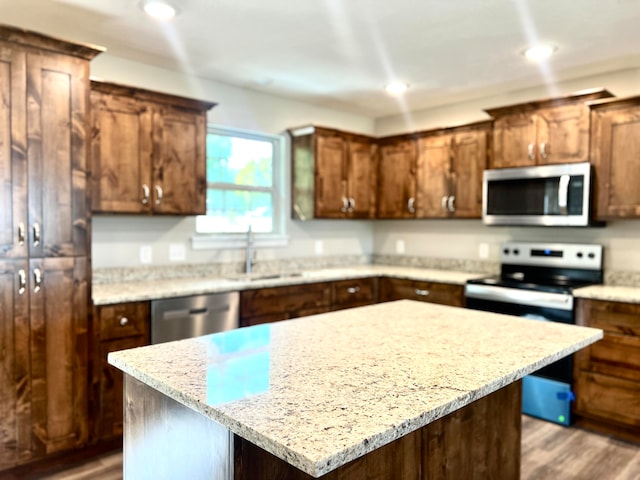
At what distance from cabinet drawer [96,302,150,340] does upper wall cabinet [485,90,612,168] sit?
109 inches

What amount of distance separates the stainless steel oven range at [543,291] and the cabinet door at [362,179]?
4.16 ft

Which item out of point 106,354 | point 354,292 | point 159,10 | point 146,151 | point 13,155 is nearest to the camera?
point 13,155

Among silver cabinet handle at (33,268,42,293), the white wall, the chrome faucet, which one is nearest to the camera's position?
silver cabinet handle at (33,268,42,293)

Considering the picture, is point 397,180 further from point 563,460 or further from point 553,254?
point 563,460

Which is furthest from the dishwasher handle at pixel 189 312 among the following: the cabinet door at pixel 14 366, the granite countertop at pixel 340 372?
the granite countertop at pixel 340 372

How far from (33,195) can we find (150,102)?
1.03 metres

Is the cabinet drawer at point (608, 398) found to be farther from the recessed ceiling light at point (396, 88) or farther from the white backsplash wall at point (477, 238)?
the recessed ceiling light at point (396, 88)

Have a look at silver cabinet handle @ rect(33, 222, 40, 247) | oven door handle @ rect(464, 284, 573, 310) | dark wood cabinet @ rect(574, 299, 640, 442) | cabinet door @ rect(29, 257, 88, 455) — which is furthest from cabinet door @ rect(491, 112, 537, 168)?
silver cabinet handle @ rect(33, 222, 40, 247)

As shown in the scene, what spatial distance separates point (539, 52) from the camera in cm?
307

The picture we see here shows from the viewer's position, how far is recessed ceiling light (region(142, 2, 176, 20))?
7.89 ft

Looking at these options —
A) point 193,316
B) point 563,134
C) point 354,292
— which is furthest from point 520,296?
point 193,316

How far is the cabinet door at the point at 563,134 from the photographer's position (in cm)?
332

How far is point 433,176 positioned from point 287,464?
3464mm

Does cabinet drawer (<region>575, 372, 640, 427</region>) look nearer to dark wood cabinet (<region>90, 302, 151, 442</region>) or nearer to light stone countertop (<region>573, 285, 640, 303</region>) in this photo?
light stone countertop (<region>573, 285, 640, 303</region>)
